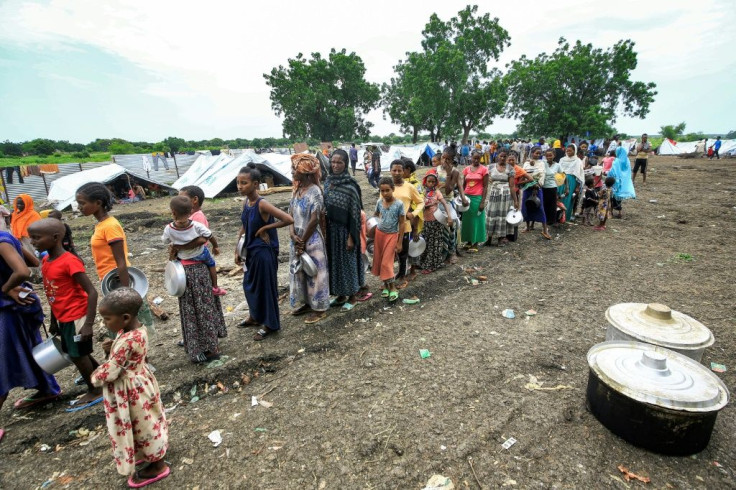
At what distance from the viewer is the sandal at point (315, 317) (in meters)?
4.32

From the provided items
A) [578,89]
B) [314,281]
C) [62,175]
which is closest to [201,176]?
[62,175]

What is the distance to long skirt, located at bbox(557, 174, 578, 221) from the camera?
804cm

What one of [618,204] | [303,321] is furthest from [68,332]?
[618,204]

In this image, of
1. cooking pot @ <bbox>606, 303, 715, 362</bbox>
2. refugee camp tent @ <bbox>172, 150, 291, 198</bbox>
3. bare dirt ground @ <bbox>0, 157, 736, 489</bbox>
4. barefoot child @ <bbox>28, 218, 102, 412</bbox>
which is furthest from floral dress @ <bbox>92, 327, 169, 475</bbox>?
refugee camp tent @ <bbox>172, 150, 291, 198</bbox>

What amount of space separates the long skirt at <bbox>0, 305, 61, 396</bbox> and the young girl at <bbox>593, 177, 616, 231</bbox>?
930 cm

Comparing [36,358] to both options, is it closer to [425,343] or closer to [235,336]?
[235,336]

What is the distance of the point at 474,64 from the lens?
32.1m

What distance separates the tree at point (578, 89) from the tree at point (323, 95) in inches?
797

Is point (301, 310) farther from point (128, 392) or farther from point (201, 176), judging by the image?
point (201, 176)

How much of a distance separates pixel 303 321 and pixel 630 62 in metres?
35.2

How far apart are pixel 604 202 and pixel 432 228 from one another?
15.6 feet

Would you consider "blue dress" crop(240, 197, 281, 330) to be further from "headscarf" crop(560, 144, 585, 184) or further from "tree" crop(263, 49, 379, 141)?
"tree" crop(263, 49, 379, 141)

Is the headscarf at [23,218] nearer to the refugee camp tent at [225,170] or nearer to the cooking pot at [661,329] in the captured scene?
the cooking pot at [661,329]

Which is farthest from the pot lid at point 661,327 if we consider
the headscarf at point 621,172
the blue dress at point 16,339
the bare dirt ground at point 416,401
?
the headscarf at point 621,172
